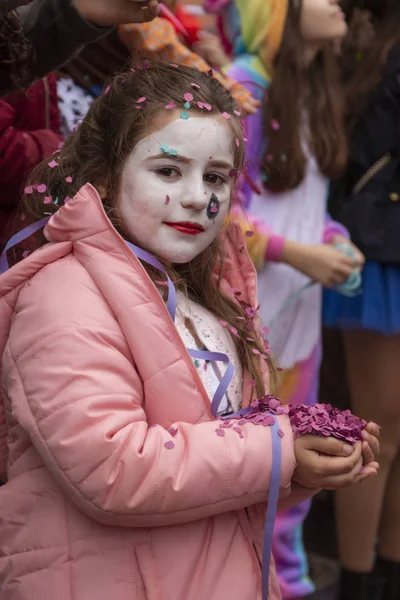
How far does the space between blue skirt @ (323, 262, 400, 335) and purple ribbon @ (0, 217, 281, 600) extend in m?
1.14

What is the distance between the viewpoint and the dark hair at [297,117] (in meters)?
2.33

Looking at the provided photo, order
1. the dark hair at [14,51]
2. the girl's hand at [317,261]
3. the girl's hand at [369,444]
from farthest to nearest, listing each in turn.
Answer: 1. the girl's hand at [317,261]
2. the dark hair at [14,51]
3. the girl's hand at [369,444]

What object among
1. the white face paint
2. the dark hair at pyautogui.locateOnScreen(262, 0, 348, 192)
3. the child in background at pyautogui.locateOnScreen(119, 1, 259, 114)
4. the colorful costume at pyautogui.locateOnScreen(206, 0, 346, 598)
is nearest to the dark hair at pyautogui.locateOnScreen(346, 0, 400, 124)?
the dark hair at pyautogui.locateOnScreen(262, 0, 348, 192)

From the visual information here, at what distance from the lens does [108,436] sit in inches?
47.6

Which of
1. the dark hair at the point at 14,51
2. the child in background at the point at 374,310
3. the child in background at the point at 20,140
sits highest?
the dark hair at the point at 14,51

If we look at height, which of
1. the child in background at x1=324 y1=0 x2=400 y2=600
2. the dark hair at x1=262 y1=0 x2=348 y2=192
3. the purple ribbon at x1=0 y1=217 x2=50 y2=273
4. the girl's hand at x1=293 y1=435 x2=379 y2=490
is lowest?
the child in background at x1=324 y1=0 x2=400 y2=600

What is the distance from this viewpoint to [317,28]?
238 centimetres

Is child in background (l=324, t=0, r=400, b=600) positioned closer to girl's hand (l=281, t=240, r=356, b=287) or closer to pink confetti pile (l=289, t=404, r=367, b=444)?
girl's hand (l=281, t=240, r=356, b=287)

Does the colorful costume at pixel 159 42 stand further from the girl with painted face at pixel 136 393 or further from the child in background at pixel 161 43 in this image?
the girl with painted face at pixel 136 393

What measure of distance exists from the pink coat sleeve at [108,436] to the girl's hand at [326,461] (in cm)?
2

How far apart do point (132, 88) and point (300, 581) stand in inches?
59.2

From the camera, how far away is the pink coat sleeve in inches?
47.7

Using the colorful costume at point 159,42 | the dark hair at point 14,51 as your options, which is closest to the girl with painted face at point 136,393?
the dark hair at point 14,51

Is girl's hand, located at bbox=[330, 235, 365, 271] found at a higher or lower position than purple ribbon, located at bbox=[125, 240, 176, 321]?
lower
